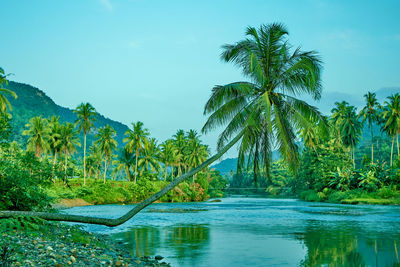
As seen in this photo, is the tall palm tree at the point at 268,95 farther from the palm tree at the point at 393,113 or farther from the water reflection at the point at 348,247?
the palm tree at the point at 393,113

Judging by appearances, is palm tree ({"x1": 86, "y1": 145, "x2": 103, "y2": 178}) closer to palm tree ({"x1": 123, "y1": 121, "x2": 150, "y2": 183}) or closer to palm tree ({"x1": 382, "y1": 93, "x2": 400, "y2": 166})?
palm tree ({"x1": 123, "y1": 121, "x2": 150, "y2": 183})

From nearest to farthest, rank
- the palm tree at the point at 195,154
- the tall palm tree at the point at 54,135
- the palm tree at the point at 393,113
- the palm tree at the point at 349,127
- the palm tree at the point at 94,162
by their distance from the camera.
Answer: the palm tree at the point at 393,113, the tall palm tree at the point at 54,135, the palm tree at the point at 349,127, the palm tree at the point at 195,154, the palm tree at the point at 94,162

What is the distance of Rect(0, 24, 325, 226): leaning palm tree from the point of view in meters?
13.5

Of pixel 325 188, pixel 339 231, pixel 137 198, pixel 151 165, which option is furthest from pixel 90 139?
pixel 339 231

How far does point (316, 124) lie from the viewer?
14.9m

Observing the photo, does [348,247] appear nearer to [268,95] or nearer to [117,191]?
[268,95]

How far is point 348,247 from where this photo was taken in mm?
17391

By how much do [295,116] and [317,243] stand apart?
8.13 metres

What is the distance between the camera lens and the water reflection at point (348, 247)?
Answer: 14291 millimetres

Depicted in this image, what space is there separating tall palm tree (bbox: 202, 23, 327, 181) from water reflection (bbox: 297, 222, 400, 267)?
13.4 feet

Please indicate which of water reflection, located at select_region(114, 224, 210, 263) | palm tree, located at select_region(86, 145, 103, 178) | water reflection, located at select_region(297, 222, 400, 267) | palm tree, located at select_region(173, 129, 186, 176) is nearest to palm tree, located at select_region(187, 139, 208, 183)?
palm tree, located at select_region(173, 129, 186, 176)

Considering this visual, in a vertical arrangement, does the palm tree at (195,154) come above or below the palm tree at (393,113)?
below

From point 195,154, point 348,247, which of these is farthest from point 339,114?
point 348,247

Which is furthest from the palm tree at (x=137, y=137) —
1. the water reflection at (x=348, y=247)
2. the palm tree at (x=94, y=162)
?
the water reflection at (x=348, y=247)
